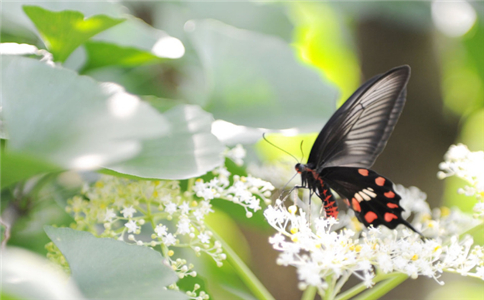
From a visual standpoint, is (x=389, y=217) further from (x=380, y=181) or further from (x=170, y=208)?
(x=170, y=208)

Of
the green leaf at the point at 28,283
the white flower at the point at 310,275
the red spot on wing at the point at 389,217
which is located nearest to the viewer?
the green leaf at the point at 28,283

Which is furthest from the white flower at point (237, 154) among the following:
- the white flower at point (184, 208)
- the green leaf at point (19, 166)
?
the green leaf at point (19, 166)

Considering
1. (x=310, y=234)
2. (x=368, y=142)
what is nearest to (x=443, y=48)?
(x=368, y=142)

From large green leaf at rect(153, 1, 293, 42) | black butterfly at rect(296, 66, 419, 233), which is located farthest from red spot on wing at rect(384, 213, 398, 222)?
large green leaf at rect(153, 1, 293, 42)

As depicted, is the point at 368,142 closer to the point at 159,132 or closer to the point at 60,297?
the point at 159,132

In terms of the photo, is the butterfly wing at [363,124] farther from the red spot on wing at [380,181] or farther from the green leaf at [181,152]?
the green leaf at [181,152]
